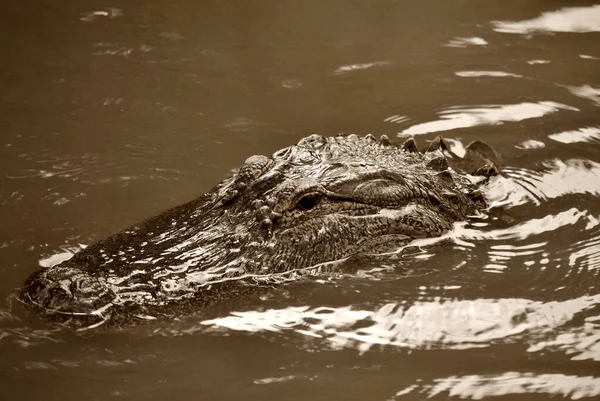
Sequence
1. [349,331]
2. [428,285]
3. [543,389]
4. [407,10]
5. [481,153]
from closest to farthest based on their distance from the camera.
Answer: [543,389] < [349,331] < [428,285] < [481,153] < [407,10]

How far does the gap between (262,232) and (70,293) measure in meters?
1.29

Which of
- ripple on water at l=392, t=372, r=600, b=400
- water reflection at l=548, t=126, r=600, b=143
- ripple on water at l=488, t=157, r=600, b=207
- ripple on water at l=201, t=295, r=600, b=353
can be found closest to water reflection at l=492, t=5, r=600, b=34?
water reflection at l=548, t=126, r=600, b=143

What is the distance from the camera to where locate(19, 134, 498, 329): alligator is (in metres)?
4.62

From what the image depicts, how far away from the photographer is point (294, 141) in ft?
23.5

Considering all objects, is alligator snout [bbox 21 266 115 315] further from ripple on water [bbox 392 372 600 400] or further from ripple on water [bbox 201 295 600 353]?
ripple on water [bbox 392 372 600 400]

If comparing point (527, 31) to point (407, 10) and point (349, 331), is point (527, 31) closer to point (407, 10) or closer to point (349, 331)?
point (407, 10)

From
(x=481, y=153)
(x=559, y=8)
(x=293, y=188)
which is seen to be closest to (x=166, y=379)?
(x=293, y=188)

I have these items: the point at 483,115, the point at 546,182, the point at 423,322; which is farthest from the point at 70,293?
the point at 483,115

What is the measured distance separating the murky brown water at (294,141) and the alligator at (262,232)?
17cm

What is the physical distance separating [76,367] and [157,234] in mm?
1054

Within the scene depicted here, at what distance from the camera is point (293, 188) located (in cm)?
517

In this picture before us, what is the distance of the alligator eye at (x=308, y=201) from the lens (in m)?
5.20

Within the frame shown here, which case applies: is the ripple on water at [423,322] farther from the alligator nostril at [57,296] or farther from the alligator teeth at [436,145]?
the alligator teeth at [436,145]

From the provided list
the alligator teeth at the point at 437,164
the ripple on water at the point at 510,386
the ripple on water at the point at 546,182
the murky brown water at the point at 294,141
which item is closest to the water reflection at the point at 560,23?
the murky brown water at the point at 294,141
